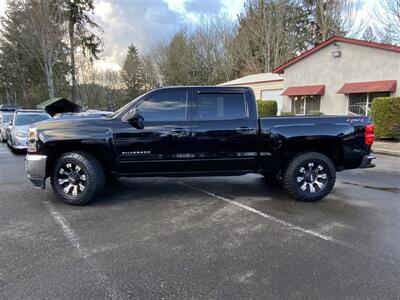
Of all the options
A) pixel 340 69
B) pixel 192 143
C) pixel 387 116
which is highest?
pixel 340 69

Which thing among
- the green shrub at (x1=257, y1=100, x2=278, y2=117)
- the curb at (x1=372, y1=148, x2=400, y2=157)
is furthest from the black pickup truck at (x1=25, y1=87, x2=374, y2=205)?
the green shrub at (x1=257, y1=100, x2=278, y2=117)

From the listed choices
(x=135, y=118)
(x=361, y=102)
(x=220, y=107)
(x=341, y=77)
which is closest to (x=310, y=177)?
(x=220, y=107)

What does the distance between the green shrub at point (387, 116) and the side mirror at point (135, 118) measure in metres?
11.7

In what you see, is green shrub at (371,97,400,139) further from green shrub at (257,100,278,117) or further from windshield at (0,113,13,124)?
windshield at (0,113,13,124)

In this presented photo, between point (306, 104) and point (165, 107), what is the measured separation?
1579cm

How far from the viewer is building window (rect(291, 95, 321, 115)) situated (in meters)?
18.1

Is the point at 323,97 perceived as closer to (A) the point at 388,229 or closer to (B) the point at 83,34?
(A) the point at 388,229

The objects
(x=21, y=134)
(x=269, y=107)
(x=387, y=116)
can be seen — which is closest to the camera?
(x=21, y=134)

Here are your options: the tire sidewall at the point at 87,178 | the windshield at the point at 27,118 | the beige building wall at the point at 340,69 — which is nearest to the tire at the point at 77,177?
the tire sidewall at the point at 87,178

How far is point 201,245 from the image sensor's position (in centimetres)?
355

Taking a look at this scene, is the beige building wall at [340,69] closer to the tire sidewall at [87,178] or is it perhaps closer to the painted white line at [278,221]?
the painted white line at [278,221]

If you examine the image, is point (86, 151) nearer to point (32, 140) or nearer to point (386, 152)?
point (32, 140)

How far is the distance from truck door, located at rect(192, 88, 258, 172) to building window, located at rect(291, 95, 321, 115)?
549 inches

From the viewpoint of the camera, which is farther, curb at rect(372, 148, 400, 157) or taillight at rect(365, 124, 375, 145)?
curb at rect(372, 148, 400, 157)
